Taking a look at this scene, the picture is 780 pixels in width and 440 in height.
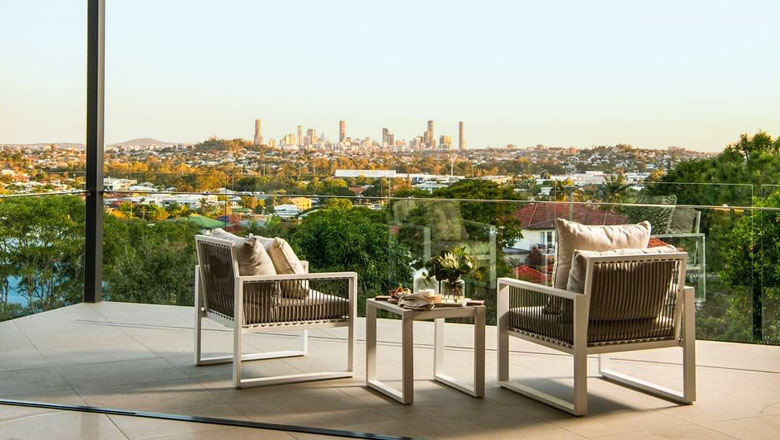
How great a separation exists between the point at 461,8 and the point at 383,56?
4.92 ft

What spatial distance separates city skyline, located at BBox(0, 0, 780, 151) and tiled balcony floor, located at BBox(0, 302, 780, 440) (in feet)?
25.9

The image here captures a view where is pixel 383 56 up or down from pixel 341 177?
up

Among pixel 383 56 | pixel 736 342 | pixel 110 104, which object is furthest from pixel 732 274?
pixel 110 104

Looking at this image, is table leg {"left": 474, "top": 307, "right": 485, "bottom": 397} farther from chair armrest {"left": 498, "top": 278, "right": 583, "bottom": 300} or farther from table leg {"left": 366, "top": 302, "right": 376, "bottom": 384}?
table leg {"left": 366, "top": 302, "right": 376, "bottom": 384}

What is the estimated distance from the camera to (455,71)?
13453mm

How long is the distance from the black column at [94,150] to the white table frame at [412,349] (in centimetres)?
321

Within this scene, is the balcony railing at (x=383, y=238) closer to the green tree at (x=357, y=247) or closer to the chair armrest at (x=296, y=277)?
the green tree at (x=357, y=247)

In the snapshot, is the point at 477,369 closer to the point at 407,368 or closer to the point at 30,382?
the point at 407,368

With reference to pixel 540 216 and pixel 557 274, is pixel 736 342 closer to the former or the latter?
pixel 540 216

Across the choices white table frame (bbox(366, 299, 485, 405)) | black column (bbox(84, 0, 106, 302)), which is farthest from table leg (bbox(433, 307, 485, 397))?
black column (bbox(84, 0, 106, 302))

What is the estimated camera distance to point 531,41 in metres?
13.6

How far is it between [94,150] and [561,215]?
3518 mm

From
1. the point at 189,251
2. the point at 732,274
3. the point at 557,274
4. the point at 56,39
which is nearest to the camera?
the point at 557,274

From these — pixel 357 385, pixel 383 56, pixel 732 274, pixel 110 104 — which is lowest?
pixel 357 385
